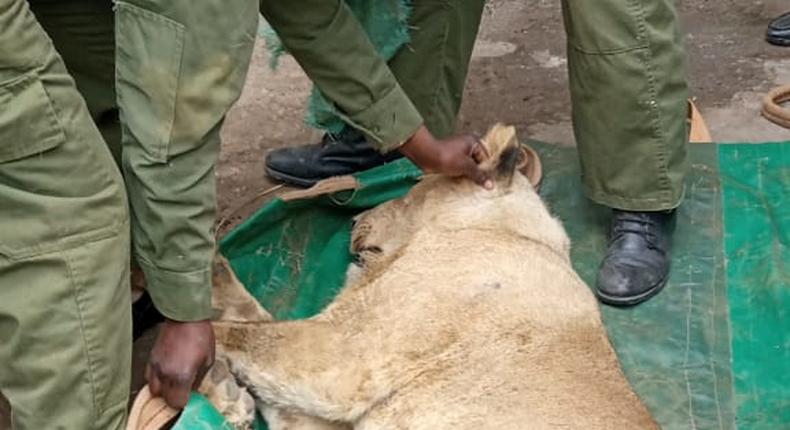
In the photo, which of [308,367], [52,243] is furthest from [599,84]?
[52,243]

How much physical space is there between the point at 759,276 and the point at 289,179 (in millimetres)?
1708

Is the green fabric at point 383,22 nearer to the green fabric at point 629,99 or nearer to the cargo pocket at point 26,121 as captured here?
the green fabric at point 629,99

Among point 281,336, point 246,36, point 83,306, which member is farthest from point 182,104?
point 281,336

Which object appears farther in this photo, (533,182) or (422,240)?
(533,182)

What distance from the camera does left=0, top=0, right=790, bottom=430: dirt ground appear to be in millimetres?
5141

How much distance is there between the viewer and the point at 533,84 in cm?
565

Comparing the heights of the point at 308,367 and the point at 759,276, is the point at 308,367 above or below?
above

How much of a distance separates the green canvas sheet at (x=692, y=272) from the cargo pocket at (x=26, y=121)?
100cm

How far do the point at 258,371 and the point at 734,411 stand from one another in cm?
125

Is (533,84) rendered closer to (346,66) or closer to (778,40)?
(778,40)

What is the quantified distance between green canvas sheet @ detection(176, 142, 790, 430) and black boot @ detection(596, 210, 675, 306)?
43 mm

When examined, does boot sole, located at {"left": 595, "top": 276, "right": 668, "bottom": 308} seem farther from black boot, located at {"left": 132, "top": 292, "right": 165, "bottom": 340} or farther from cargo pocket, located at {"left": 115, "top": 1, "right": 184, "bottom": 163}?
cargo pocket, located at {"left": 115, "top": 1, "right": 184, "bottom": 163}

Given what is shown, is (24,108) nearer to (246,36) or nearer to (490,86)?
(246,36)

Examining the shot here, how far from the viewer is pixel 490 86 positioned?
564cm
